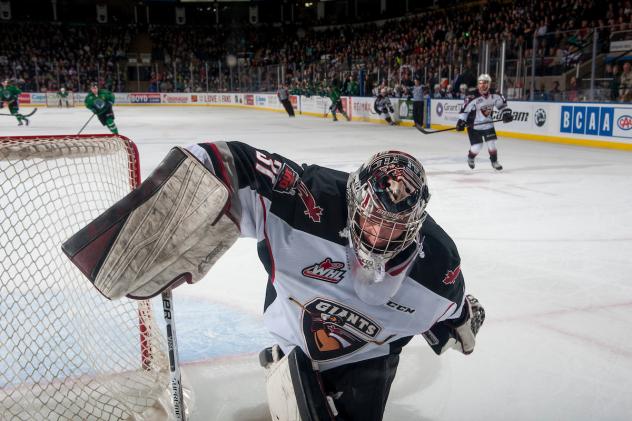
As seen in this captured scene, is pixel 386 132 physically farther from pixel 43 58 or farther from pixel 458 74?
pixel 43 58

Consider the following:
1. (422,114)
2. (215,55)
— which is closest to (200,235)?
(422,114)

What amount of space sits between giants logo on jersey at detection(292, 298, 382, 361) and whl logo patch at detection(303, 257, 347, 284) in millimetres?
73

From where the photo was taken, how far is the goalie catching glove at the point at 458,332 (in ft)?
6.13

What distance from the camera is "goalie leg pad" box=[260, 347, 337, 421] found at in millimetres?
1613

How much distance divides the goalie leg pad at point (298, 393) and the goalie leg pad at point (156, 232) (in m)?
0.65

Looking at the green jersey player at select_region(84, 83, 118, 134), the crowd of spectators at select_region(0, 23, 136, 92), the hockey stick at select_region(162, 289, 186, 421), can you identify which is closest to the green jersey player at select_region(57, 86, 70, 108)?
the crowd of spectators at select_region(0, 23, 136, 92)

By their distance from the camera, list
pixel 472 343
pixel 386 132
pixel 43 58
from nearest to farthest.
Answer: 1. pixel 472 343
2. pixel 386 132
3. pixel 43 58

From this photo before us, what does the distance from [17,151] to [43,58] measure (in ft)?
105

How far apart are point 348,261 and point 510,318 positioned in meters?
1.91

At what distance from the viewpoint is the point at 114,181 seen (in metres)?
2.13

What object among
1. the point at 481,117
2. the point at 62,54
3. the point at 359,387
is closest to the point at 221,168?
the point at 359,387

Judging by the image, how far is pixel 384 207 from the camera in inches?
52.1

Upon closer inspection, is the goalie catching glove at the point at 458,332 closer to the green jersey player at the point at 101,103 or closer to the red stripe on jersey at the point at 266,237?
the red stripe on jersey at the point at 266,237

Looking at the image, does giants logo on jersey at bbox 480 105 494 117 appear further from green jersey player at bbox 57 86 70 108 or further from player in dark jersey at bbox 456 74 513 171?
green jersey player at bbox 57 86 70 108
